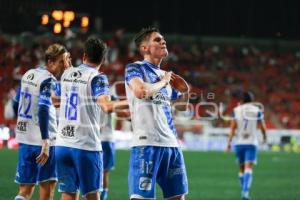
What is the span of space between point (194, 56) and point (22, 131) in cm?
3478

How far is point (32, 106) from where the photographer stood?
367 inches

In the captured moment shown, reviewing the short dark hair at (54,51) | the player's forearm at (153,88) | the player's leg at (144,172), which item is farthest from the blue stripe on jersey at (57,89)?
the player's forearm at (153,88)

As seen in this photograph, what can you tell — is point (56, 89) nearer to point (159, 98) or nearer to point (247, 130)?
point (159, 98)

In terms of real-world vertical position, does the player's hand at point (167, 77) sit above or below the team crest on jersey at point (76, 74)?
below

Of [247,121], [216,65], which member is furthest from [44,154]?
[216,65]

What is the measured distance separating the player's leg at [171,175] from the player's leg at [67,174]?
99cm

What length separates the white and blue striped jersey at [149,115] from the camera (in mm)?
7473

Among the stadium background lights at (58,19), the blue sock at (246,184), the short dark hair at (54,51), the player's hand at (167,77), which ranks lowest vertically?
the blue sock at (246,184)

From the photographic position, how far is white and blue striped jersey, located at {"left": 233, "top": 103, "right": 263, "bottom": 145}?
54.2ft

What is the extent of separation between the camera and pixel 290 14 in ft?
155

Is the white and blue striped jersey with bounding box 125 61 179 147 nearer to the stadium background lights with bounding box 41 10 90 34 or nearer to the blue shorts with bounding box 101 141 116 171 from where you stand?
the blue shorts with bounding box 101 141 116 171

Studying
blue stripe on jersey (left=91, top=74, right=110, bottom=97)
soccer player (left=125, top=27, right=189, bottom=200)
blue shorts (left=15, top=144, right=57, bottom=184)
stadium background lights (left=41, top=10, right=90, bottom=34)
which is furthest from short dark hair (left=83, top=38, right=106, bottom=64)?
stadium background lights (left=41, top=10, right=90, bottom=34)

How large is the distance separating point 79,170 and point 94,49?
1331mm

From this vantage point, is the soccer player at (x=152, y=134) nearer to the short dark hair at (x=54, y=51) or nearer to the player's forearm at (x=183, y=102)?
the player's forearm at (x=183, y=102)
